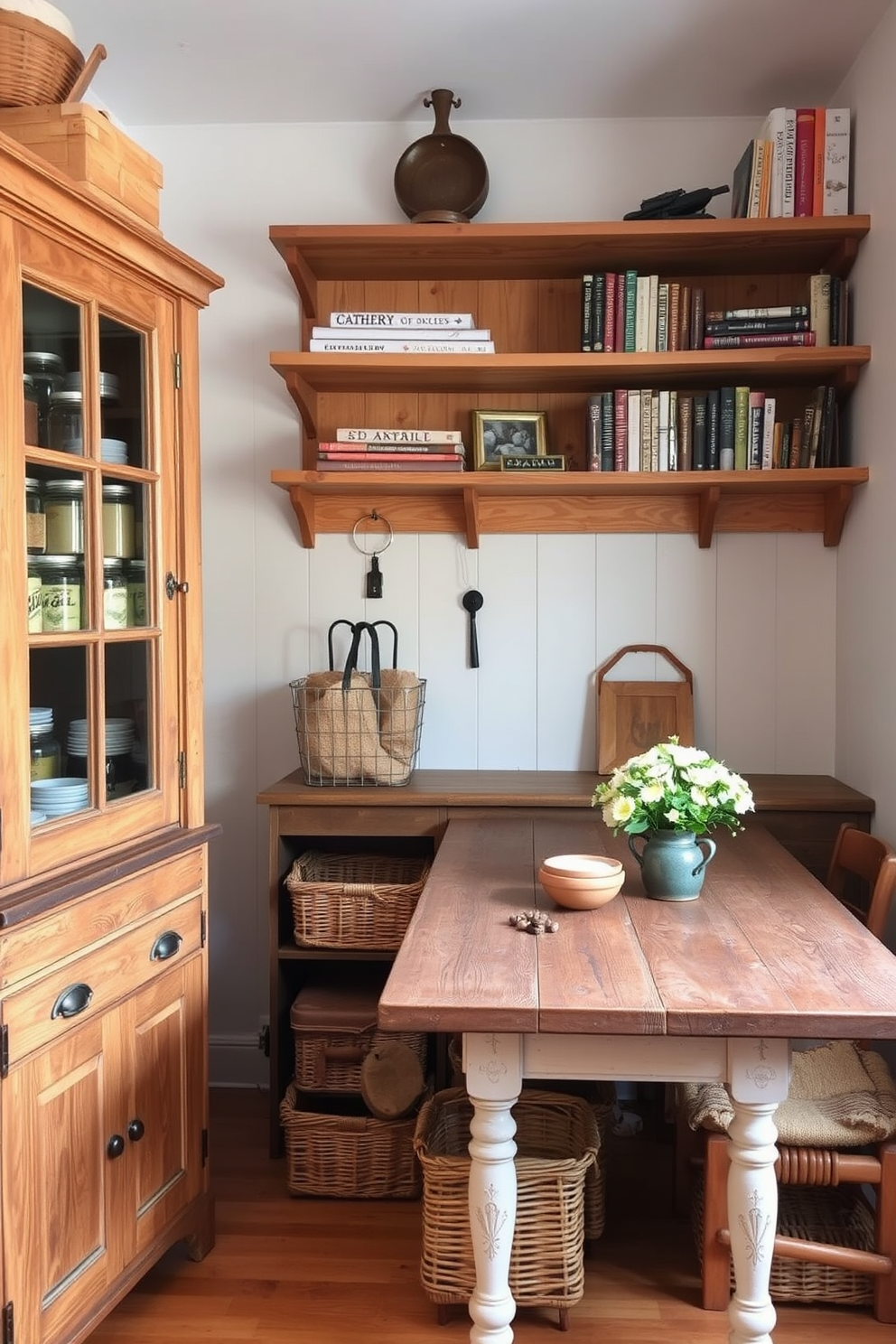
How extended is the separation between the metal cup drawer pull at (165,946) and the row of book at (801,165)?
7.21 ft

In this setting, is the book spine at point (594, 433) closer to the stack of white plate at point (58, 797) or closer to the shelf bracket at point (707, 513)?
the shelf bracket at point (707, 513)

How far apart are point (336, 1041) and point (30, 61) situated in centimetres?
213

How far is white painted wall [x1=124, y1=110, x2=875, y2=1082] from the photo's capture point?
3.11 meters

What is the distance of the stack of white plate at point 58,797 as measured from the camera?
183cm

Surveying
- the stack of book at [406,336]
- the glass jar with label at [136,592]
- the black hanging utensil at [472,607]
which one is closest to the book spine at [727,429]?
the stack of book at [406,336]

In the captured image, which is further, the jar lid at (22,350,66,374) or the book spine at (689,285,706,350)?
the book spine at (689,285,706,350)

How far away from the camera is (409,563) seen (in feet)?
10.4

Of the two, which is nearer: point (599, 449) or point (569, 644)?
point (599, 449)

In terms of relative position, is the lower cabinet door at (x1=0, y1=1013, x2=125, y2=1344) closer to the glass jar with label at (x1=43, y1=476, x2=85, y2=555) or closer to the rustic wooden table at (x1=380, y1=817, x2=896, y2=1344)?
the rustic wooden table at (x1=380, y1=817, x2=896, y2=1344)

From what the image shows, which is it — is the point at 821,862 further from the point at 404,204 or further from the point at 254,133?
the point at 254,133

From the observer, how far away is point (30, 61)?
1.94m

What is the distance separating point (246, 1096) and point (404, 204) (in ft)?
8.15

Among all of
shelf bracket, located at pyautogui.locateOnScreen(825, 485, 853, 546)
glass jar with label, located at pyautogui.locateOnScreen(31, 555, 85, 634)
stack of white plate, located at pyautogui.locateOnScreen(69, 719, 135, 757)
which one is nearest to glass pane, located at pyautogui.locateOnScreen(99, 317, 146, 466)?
glass jar with label, located at pyautogui.locateOnScreen(31, 555, 85, 634)

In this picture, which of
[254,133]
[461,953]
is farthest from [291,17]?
[461,953]
